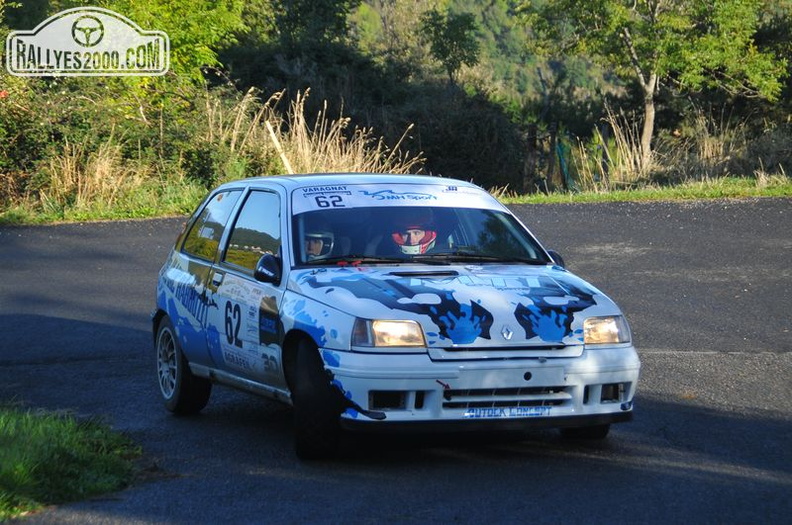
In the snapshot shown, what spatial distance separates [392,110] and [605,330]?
117ft

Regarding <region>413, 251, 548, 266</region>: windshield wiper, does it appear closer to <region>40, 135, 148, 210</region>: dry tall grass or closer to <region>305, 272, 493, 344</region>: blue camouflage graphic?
<region>305, 272, 493, 344</region>: blue camouflage graphic

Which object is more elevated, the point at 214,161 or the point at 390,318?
the point at 390,318

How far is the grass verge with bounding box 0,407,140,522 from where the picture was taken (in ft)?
19.6

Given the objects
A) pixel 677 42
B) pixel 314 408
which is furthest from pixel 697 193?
pixel 314 408

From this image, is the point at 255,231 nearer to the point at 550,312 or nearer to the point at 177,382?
the point at 177,382

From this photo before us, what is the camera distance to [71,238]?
1850 centimetres

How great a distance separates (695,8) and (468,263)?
2669 cm

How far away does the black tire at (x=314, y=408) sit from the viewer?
659 cm

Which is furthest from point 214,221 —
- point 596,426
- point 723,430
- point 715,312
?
point 715,312

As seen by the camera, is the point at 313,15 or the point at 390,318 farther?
the point at 313,15

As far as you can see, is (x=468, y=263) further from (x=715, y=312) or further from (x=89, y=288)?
(x=89, y=288)

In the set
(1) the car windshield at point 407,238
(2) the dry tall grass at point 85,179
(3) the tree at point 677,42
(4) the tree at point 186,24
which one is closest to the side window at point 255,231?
(1) the car windshield at point 407,238

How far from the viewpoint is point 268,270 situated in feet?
24.2
